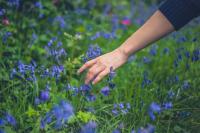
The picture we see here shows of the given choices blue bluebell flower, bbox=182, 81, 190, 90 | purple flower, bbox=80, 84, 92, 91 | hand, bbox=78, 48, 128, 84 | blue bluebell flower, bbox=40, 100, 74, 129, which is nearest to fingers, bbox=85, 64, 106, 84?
hand, bbox=78, 48, 128, 84

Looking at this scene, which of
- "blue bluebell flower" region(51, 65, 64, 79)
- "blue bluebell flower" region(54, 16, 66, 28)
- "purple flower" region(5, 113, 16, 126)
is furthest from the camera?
"blue bluebell flower" region(54, 16, 66, 28)

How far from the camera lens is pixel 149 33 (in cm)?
234

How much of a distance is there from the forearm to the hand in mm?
43

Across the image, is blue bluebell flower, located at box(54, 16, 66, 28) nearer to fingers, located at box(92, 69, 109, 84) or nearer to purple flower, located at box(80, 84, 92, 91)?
purple flower, located at box(80, 84, 92, 91)

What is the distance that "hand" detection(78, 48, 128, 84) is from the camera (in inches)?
89.0

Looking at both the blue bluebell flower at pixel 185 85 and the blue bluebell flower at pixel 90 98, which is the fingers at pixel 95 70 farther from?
the blue bluebell flower at pixel 185 85

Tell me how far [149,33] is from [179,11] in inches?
7.7

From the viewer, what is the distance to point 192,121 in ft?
8.19

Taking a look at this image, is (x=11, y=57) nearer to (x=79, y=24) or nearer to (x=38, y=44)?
(x=38, y=44)

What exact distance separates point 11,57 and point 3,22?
0.32 meters

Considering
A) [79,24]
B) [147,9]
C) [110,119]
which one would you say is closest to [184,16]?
[110,119]

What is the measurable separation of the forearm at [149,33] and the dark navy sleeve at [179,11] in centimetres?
2

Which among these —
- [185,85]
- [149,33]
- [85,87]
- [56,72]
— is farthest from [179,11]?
[56,72]

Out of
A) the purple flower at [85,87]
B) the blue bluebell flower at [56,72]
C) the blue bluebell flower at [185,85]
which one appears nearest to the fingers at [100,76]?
the purple flower at [85,87]
